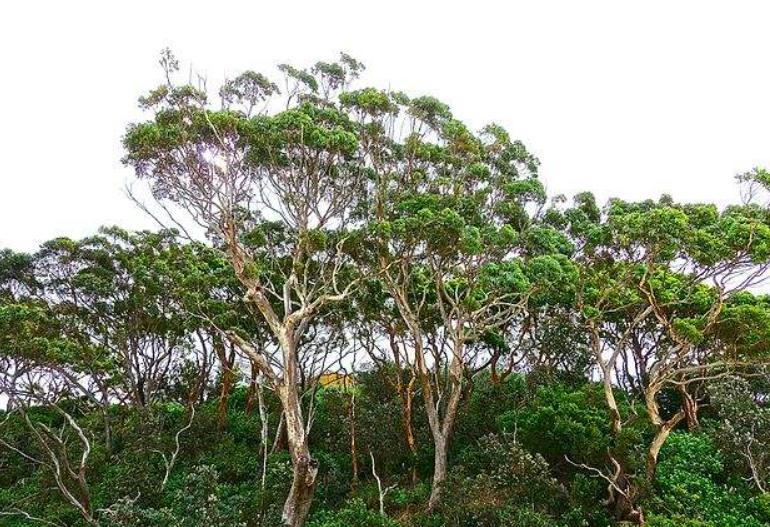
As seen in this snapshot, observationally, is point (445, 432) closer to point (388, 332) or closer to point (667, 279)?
point (388, 332)

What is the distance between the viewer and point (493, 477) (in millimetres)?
12906

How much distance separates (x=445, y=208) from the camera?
42.0 feet

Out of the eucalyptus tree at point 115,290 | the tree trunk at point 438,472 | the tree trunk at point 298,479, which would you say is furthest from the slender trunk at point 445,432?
the eucalyptus tree at point 115,290

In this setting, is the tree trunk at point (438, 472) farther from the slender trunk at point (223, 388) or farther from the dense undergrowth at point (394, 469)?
the slender trunk at point (223, 388)

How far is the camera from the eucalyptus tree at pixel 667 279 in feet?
38.7

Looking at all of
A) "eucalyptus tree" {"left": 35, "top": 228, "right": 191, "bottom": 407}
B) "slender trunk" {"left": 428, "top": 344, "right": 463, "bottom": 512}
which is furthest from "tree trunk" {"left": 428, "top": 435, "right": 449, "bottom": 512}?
"eucalyptus tree" {"left": 35, "top": 228, "right": 191, "bottom": 407}

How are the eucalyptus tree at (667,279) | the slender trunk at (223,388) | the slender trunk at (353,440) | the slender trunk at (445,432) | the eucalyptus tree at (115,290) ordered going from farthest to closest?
the slender trunk at (223,388) < the eucalyptus tree at (115,290) < the slender trunk at (353,440) < the slender trunk at (445,432) < the eucalyptus tree at (667,279)

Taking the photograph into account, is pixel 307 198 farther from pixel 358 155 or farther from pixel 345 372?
pixel 345 372

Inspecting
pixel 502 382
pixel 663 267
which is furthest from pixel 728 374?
pixel 502 382

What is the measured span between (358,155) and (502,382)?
8699 mm

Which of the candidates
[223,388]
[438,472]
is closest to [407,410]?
[438,472]

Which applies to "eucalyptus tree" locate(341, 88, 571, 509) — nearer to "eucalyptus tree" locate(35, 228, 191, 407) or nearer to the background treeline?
the background treeline

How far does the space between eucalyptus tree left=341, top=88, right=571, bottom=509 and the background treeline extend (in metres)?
0.07

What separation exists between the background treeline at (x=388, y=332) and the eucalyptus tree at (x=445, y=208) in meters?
0.07
